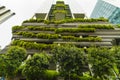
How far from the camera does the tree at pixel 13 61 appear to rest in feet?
113

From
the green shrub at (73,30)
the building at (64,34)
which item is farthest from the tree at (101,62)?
the green shrub at (73,30)

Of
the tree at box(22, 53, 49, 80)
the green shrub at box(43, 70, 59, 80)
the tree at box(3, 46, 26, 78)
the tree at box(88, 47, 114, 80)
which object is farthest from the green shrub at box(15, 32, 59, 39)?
the tree at box(88, 47, 114, 80)

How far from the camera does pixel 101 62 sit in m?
32.8

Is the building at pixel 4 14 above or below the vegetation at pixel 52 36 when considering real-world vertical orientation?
above

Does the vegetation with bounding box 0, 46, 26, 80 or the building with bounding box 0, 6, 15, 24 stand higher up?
the building with bounding box 0, 6, 15, 24

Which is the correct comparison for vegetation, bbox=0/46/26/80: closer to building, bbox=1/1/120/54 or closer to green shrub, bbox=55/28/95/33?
building, bbox=1/1/120/54

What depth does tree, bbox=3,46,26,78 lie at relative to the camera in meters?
34.5

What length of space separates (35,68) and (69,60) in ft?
14.3

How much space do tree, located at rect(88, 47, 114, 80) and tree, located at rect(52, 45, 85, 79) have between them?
1393mm

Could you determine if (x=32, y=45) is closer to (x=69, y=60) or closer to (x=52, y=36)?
(x=52, y=36)

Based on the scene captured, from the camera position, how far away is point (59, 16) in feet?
239

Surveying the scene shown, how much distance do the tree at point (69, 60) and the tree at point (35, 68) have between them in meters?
1.69

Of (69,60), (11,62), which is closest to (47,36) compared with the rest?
(11,62)

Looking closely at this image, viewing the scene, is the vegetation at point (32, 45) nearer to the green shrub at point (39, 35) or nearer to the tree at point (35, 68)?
the green shrub at point (39, 35)
